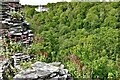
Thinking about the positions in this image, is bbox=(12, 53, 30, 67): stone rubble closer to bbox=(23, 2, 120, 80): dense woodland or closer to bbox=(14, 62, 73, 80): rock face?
bbox=(23, 2, 120, 80): dense woodland

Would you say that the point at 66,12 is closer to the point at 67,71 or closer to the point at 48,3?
the point at 48,3

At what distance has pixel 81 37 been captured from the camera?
5.45 m

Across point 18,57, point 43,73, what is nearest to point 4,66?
point 18,57

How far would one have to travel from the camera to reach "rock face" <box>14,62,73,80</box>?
4.37 meters

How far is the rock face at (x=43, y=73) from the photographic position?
4371 millimetres

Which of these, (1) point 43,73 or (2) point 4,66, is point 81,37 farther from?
(2) point 4,66

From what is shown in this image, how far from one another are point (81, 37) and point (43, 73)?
51.9 inches

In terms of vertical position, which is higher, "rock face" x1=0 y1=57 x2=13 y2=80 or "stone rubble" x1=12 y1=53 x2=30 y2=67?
"stone rubble" x1=12 y1=53 x2=30 y2=67

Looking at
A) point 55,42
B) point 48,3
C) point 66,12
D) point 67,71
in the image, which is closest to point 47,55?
point 55,42

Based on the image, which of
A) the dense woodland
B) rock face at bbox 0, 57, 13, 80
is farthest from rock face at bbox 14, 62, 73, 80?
rock face at bbox 0, 57, 13, 80

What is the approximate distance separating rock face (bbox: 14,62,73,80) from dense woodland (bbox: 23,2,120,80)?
1.09ft

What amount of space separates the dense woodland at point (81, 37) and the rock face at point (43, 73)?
1.09ft

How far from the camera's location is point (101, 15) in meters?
5.55

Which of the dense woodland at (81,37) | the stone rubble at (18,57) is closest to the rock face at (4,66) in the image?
the stone rubble at (18,57)
